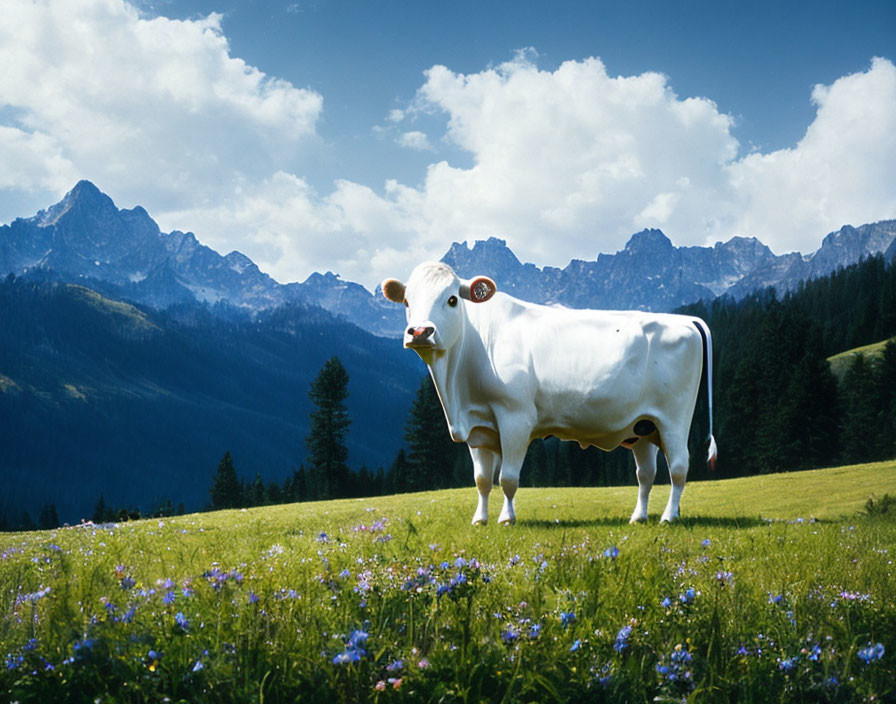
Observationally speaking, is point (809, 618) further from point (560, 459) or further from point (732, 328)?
point (732, 328)

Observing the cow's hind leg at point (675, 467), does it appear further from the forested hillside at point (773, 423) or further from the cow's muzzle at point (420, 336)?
the forested hillside at point (773, 423)

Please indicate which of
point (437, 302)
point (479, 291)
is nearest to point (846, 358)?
point (479, 291)

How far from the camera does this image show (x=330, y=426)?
219 ft

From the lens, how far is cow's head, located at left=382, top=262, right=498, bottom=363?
987 cm

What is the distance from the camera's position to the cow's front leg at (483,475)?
426 inches

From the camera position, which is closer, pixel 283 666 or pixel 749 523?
pixel 283 666

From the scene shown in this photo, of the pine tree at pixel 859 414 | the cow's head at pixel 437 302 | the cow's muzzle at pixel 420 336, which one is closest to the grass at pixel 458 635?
the cow's muzzle at pixel 420 336

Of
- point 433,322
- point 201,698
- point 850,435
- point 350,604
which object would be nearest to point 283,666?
point 201,698

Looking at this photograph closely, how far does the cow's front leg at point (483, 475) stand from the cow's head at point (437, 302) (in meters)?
1.81

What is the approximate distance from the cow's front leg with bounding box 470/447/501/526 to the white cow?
0.02 metres

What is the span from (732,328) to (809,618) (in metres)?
158

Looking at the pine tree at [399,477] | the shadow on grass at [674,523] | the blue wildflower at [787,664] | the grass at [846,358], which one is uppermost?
the grass at [846,358]

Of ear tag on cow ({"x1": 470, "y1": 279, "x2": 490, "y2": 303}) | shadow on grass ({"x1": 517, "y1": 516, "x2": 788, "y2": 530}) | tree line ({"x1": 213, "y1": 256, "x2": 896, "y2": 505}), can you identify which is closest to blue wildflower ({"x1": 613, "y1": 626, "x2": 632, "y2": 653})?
shadow on grass ({"x1": 517, "y1": 516, "x2": 788, "y2": 530})

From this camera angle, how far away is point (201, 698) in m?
2.95
